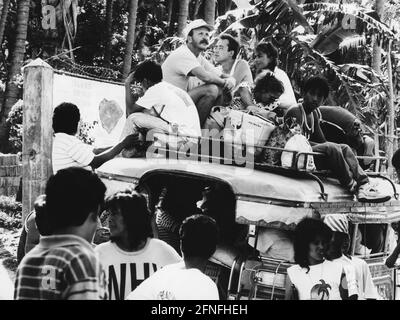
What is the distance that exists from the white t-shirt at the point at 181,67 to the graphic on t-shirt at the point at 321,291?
2705mm

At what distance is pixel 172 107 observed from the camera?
5.32m

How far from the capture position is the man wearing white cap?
5785 mm

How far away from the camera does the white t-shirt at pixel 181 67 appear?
593 cm

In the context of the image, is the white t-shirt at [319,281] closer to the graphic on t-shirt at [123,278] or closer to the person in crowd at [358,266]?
the person in crowd at [358,266]

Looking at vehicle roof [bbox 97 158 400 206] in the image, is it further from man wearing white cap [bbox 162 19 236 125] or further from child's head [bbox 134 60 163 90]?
man wearing white cap [bbox 162 19 236 125]

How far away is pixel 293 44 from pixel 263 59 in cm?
803

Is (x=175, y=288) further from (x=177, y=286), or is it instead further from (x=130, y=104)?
(x=130, y=104)

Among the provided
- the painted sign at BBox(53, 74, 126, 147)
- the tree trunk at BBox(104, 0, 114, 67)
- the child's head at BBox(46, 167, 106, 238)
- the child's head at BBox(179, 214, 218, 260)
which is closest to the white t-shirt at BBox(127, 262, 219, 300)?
the child's head at BBox(179, 214, 218, 260)

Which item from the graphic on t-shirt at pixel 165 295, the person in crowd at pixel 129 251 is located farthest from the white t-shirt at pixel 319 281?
the graphic on t-shirt at pixel 165 295

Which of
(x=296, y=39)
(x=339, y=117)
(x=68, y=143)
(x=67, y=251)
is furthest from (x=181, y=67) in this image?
(x=296, y=39)

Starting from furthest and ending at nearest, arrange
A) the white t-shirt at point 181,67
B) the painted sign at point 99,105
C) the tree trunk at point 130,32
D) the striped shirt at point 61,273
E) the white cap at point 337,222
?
the tree trunk at point 130,32
the painted sign at point 99,105
the white t-shirt at point 181,67
the white cap at point 337,222
the striped shirt at point 61,273

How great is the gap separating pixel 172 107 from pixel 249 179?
1.09 m
